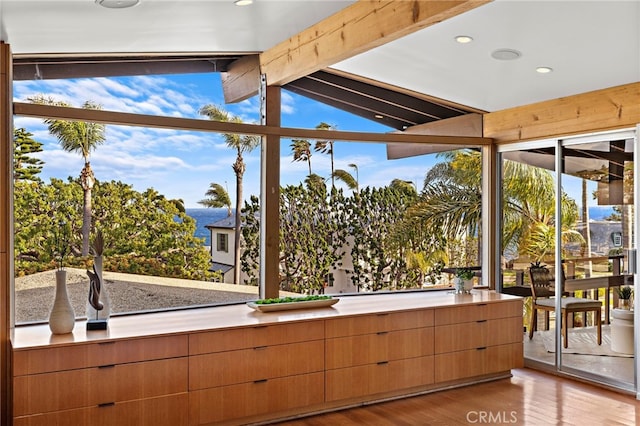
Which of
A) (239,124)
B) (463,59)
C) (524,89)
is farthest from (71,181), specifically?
(524,89)

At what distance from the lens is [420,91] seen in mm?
5250

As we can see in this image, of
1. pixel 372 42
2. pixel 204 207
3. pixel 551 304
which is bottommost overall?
pixel 551 304

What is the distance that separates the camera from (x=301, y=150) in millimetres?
4789

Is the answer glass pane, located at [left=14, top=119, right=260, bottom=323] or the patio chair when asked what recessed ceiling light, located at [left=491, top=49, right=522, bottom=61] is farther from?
the patio chair

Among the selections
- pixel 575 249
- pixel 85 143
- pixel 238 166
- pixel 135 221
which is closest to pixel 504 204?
pixel 575 249

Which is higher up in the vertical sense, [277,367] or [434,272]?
[434,272]

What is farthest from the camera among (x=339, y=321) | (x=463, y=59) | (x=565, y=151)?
(x=565, y=151)

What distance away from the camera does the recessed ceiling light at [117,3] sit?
294cm

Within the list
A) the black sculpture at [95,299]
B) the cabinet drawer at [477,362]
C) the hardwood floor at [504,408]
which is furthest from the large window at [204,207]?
the hardwood floor at [504,408]

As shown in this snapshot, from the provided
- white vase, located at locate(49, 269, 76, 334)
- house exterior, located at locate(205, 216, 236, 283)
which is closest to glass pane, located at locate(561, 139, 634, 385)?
house exterior, located at locate(205, 216, 236, 283)

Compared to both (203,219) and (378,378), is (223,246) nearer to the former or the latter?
(203,219)

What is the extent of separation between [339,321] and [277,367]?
55 centimetres

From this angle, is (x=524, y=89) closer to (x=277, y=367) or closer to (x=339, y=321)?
(x=339, y=321)

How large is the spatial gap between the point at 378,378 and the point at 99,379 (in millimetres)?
1950
